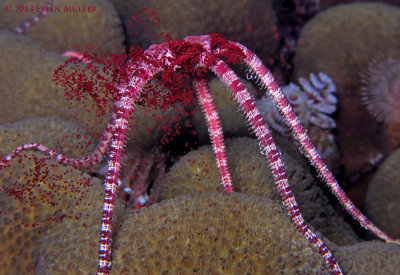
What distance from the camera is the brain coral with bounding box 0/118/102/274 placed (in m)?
2.72

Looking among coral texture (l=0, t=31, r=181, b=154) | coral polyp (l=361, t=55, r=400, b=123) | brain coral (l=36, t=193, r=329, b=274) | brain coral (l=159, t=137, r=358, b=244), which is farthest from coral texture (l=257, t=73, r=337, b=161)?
brain coral (l=36, t=193, r=329, b=274)

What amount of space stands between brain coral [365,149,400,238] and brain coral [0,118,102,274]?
12.7 ft

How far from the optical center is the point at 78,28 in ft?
15.9

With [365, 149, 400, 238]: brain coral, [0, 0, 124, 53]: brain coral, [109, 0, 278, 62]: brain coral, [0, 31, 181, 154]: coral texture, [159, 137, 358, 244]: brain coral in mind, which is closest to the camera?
[159, 137, 358, 244]: brain coral

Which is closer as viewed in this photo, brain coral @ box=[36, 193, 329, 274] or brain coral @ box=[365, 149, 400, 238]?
brain coral @ box=[36, 193, 329, 274]

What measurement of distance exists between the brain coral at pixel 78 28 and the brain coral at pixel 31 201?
2443 mm

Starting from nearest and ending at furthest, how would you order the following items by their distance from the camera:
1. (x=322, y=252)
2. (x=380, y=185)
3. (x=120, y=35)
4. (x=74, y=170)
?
(x=322, y=252) < (x=74, y=170) < (x=380, y=185) < (x=120, y=35)

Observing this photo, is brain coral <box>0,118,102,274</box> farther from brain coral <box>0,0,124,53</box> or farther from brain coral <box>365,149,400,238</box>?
brain coral <box>365,149,400,238</box>

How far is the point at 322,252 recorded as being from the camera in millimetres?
2502

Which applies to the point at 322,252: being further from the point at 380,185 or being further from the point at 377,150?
the point at 377,150

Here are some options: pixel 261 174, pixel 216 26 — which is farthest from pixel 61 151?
pixel 216 26

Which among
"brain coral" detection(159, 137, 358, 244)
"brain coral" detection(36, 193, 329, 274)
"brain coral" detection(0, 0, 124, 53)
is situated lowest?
"brain coral" detection(159, 137, 358, 244)

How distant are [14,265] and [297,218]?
2.42 meters

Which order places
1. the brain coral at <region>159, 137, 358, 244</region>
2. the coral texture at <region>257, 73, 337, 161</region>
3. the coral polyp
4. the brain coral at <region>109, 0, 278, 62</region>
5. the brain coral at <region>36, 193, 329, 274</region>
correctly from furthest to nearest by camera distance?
the coral texture at <region>257, 73, 337, 161</region>, the coral polyp, the brain coral at <region>109, 0, 278, 62</region>, the brain coral at <region>159, 137, 358, 244</region>, the brain coral at <region>36, 193, 329, 274</region>
